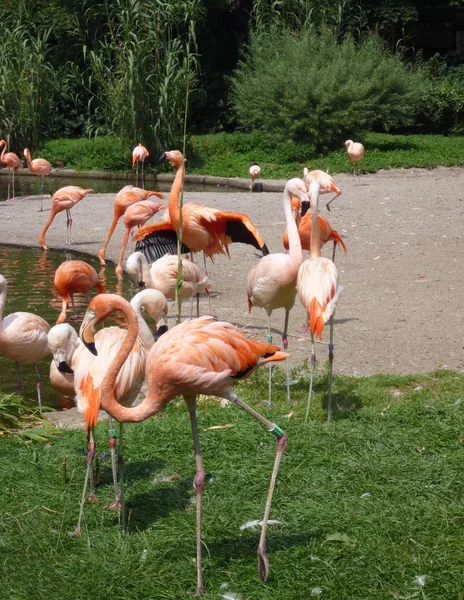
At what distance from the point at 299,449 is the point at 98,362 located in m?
1.13

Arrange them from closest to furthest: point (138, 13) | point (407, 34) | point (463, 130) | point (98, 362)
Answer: point (98, 362) < point (138, 13) < point (463, 130) < point (407, 34)

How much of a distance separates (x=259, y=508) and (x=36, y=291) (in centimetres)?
540

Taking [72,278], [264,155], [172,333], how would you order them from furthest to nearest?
[264,155]
[72,278]
[172,333]

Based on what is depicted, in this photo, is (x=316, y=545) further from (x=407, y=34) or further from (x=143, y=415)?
(x=407, y=34)

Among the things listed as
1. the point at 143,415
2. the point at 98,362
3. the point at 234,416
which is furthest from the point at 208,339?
the point at 234,416

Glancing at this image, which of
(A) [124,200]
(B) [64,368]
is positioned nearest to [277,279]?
(B) [64,368]

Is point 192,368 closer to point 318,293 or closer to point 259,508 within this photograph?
point 259,508

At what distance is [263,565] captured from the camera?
3.29 m

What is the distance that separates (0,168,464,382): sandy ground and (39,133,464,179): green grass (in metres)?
1.02

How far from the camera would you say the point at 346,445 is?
4488mm

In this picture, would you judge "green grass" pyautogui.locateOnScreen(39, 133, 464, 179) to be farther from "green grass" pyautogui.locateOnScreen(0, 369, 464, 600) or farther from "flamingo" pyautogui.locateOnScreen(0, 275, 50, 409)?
"green grass" pyautogui.locateOnScreen(0, 369, 464, 600)

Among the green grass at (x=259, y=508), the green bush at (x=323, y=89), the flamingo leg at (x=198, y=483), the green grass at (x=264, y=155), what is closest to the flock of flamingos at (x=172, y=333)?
the flamingo leg at (x=198, y=483)

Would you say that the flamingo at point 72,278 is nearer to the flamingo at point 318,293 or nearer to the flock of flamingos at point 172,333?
the flock of flamingos at point 172,333

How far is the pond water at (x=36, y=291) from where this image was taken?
6375 millimetres
